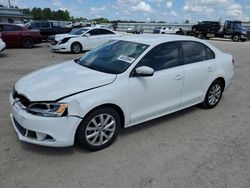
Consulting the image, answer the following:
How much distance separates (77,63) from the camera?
4441 mm

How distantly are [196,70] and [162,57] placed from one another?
0.83 m

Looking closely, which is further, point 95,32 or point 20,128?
point 95,32

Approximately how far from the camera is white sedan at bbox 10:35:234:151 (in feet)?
10.4

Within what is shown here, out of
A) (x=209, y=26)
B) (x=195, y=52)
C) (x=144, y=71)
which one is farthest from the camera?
(x=209, y=26)

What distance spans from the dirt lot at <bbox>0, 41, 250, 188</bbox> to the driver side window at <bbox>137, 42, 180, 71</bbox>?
109 centimetres

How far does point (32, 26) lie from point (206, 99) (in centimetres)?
1687

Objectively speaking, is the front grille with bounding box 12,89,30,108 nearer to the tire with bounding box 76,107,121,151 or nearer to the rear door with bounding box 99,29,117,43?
the tire with bounding box 76,107,121,151

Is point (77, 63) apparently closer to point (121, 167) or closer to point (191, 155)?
point (121, 167)

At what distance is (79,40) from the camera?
1370cm

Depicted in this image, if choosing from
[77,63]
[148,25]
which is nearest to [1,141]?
[77,63]

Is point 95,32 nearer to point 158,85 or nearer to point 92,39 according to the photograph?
point 92,39

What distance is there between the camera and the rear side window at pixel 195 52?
4555 mm

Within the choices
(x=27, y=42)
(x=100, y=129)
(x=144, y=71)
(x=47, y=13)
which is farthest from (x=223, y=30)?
(x=47, y=13)

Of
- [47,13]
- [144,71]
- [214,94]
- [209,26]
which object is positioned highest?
[47,13]
